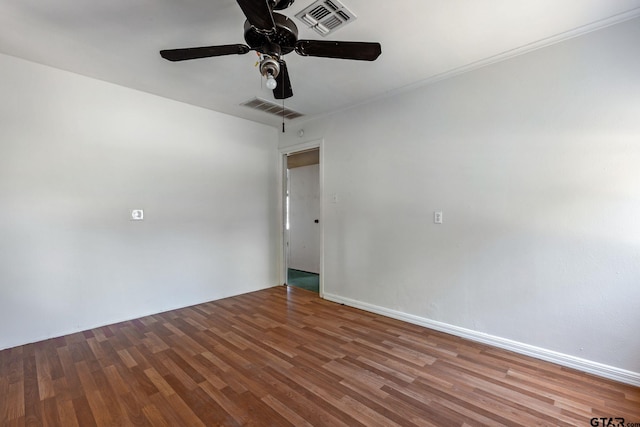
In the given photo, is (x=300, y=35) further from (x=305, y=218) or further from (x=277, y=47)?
(x=305, y=218)

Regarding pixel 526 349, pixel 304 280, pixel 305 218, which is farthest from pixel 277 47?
pixel 305 218

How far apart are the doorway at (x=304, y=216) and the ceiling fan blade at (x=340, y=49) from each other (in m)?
3.42

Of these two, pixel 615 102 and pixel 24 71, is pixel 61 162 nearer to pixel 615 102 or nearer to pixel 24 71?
pixel 24 71

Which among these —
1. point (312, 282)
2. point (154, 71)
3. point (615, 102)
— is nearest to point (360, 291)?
point (312, 282)

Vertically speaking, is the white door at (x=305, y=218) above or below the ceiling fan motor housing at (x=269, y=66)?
below

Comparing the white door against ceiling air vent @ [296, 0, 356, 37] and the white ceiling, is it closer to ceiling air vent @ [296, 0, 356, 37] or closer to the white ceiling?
the white ceiling

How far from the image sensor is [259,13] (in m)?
1.30

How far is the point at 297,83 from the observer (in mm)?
2971

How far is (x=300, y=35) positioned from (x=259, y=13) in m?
1.00

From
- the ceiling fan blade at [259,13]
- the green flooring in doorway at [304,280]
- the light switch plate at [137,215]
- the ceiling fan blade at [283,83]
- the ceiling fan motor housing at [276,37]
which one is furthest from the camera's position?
the green flooring in doorway at [304,280]

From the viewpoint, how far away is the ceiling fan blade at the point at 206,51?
5.51 feet

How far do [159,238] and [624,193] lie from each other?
4.40m

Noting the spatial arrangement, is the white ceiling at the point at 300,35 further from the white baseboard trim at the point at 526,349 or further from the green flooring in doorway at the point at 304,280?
the green flooring in doorway at the point at 304,280

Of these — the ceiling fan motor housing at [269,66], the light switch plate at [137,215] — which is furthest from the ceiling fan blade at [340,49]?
the light switch plate at [137,215]
